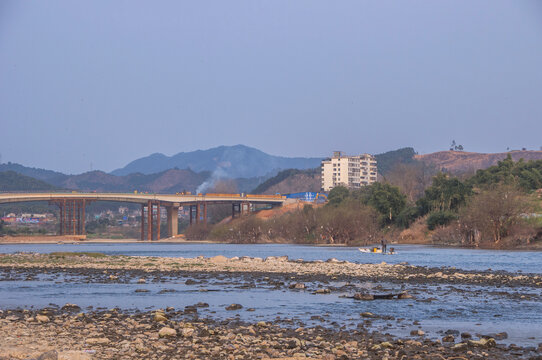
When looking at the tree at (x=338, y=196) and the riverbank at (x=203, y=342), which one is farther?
the tree at (x=338, y=196)

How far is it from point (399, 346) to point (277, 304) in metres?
9.52

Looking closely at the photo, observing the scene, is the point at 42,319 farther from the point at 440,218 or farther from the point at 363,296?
the point at 440,218

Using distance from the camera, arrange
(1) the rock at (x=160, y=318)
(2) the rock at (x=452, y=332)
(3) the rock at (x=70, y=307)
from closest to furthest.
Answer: (2) the rock at (x=452, y=332) → (1) the rock at (x=160, y=318) → (3) the rock at (x=70, y=307)

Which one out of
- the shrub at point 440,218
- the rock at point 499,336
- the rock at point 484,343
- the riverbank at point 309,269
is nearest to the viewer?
the rock at point 484,343

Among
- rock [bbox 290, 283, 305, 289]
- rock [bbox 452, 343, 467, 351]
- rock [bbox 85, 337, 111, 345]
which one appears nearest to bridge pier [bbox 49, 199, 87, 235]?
rock [bbox 290, 283, 305, 289]

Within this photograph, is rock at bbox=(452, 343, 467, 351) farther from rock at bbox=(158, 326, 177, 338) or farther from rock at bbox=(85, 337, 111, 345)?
rock at bbox=(85, 337, 111, 345)

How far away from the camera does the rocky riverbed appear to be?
628 inches

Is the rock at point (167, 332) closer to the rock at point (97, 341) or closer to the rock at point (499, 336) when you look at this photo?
the rock at point (97, 341)

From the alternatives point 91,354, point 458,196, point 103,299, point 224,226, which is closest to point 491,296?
point 103,299

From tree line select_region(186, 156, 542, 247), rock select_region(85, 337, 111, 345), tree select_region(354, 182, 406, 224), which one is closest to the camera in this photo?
rock select_region(85, 337, 111, 345)

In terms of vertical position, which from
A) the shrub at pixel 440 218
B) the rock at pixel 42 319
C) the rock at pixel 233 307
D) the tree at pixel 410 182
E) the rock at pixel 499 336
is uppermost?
the tree at pixel 410 182

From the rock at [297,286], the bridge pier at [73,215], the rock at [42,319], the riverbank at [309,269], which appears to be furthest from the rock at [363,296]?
the bridge pier at [73,215]

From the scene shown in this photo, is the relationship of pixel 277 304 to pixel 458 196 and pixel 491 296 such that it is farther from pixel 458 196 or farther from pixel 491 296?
pixel 458 196

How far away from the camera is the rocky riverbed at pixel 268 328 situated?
15953mm
